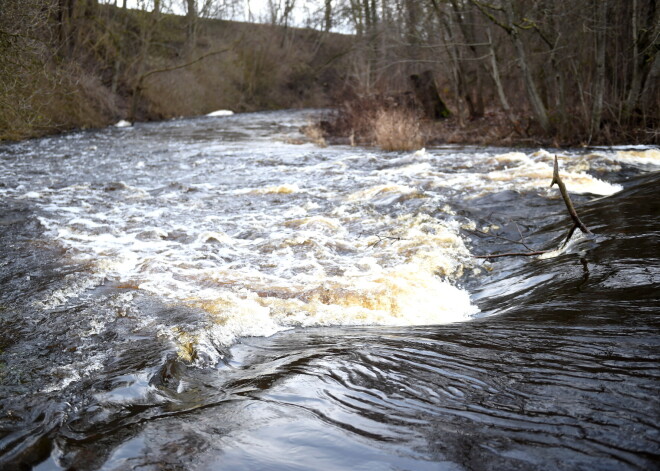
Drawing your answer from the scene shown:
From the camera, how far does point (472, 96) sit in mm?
20609

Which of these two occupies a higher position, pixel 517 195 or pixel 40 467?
pixel 517 195

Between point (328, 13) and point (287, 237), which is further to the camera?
point (328, 13)

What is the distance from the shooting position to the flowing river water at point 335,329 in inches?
97.5

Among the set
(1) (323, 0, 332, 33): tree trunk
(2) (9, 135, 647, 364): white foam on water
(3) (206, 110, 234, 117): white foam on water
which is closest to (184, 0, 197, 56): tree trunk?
(3) (206, 110, 234, 117): white foam on water

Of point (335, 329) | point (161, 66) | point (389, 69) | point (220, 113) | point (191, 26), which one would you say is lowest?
point (335, 329)

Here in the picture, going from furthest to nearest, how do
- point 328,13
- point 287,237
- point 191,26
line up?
point 328,13, point 191,26, point 287,237

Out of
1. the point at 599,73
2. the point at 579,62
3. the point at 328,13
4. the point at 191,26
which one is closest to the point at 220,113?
the point at 191,26

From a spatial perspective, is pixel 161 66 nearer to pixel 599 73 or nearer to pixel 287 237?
pixel 599 73

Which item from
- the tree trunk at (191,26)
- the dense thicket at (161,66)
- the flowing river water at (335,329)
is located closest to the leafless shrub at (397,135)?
the flowing river water at (335,329)

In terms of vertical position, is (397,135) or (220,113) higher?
(220,113)

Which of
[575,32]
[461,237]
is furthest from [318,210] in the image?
[575,32]

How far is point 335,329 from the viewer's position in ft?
14.3

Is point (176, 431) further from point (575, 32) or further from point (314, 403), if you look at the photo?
point (575, 32)

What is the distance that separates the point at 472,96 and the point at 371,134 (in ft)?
16.2
